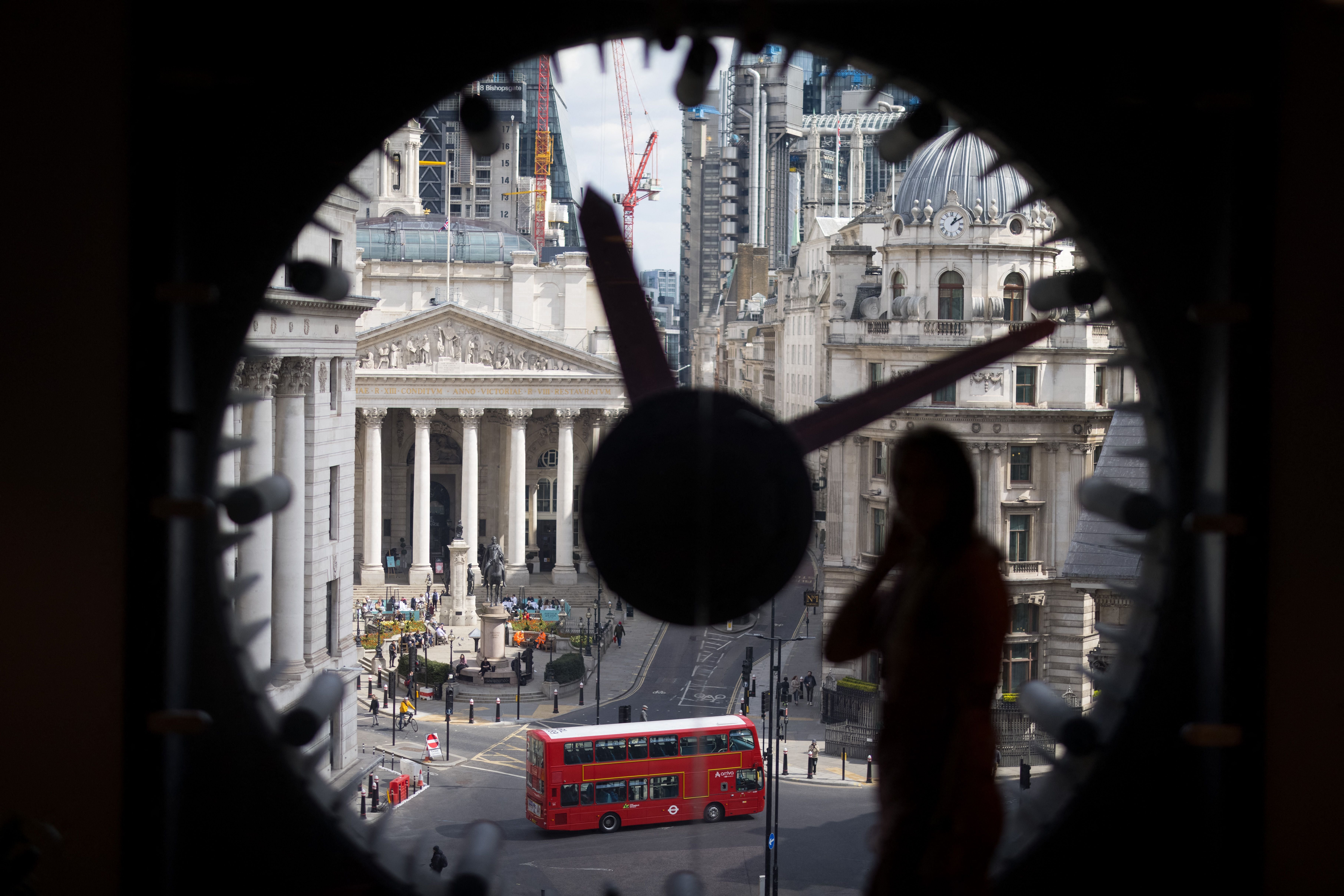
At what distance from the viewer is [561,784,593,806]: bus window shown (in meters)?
23.9

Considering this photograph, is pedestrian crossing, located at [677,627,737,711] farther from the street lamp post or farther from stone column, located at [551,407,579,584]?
stone column, located at [551,407,579,584]

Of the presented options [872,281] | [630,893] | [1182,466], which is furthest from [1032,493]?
[1182,466]

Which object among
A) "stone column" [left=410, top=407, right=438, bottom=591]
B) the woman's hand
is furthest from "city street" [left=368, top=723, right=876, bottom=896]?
"stone column" [left=410, top=407, right=438, bottom=591]

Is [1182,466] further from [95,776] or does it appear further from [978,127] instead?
[95,776]

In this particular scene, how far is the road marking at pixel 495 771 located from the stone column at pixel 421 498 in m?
30.1

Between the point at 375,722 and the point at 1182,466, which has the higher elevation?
the point at 1182,466

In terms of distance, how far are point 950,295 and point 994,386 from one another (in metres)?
2.37

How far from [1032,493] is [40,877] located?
96.7 feet

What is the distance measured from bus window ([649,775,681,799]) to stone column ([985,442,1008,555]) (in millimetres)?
10208

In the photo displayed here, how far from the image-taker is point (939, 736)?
3516 millimetres

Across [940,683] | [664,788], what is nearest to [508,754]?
[664,788]

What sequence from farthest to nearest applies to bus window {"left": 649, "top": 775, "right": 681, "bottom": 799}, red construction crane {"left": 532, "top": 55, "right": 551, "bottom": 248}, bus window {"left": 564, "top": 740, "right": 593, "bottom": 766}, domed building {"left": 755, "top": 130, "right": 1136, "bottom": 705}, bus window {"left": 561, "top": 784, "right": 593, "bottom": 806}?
1. red construction crane {"left": 532, "top": 55, "right": 551, "bottom": 248}
2. domed building {"left": 755, "top": 130, "right": 1136, "bottom": 705}
3. bus window {"left": 649, "top": 775, "right": 681, "bottom": 799}
4. bus window {"left": 561, "top": 784, "right": 593, "bottom": 806}
5. bus window {"left": 564, "top": 740, "right": 593, "bottom": 766}

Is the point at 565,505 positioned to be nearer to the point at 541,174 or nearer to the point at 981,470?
the point at 981,470

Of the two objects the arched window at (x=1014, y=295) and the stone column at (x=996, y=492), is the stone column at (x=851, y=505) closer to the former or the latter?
the stone column at (x=996, y=492)
